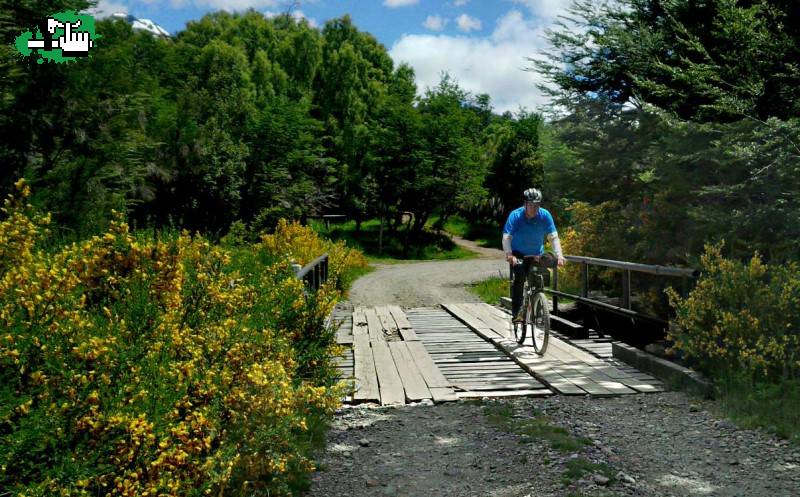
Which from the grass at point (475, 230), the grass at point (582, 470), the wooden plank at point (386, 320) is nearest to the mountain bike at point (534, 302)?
the wooden plank at point (386, 320)

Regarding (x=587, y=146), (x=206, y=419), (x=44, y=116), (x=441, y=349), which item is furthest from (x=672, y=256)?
(x=44, y=116)

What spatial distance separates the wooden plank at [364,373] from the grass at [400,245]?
99.8 ft

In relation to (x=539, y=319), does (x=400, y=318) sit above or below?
below

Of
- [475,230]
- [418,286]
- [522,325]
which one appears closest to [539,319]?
[522,325]

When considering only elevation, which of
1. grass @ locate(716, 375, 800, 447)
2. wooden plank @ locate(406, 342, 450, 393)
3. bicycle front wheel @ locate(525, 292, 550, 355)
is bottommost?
wooden plank @ locate(406, 342, 450, 393)

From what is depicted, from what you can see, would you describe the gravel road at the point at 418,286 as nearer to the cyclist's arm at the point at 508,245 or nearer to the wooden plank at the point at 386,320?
the wooden plank at the point at 386,320

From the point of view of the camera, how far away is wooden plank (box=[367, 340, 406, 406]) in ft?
23.9

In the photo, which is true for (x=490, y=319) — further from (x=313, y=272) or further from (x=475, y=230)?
(x=475, y=230)

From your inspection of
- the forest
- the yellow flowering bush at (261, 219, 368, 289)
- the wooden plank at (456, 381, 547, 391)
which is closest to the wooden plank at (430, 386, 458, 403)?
the wooden plank at (456, 381, 547, 391)

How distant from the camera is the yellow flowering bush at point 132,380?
2.99 metres

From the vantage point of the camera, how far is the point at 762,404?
6.41 metres

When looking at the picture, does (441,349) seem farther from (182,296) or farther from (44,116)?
(44,116)

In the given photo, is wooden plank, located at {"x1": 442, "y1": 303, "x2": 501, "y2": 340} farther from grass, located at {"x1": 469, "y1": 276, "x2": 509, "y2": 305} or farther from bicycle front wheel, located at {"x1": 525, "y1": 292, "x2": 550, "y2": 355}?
grass, located at {"x1": 469, "y1": 276, "x2": 509, "y2": 305}

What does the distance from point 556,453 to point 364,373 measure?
3.42 meters
